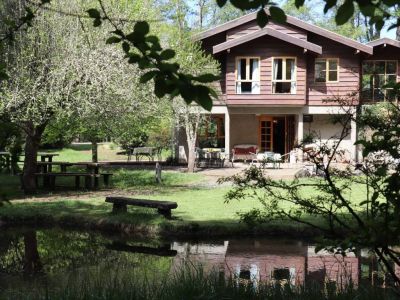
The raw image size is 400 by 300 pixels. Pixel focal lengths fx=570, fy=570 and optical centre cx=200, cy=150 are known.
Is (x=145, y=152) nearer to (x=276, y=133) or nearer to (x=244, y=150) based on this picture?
(x=244, y=150)

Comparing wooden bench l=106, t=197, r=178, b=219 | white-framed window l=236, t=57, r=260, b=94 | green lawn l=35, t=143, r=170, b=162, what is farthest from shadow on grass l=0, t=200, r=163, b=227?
green lawn l=35, t=143, r=170, b=162

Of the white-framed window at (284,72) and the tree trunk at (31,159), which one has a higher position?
the white-framed window at (284,72)

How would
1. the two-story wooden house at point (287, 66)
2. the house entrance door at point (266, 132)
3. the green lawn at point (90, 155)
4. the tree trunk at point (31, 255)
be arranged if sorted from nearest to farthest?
the tree trunk at point (31, 255) → the two-story wooden house at point (287, 66) → the house entrance door at point (266, 132) → the green lawn at point (90, 155)

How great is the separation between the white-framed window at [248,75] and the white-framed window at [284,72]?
78 cm

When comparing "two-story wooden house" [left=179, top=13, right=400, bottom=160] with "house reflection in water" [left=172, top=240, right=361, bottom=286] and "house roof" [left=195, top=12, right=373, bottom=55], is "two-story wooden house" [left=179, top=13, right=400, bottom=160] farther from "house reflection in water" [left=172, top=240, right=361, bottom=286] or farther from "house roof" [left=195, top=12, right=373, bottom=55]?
"house reflection in water" [left=172, top=240, right=361, bottom=286]

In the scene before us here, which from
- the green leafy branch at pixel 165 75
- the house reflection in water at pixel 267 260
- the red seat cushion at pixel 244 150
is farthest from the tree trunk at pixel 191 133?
the green leafy branch at pixel 165 75

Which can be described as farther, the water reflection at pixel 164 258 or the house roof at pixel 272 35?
the house roof at pixel 272 35

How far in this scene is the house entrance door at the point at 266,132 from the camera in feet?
98.0

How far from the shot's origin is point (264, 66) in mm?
27000

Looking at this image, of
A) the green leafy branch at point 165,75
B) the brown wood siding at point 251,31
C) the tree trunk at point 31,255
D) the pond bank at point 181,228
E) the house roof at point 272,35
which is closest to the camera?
the green leafy branch at point 165,75

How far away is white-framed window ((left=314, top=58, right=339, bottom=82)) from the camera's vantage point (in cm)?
2795

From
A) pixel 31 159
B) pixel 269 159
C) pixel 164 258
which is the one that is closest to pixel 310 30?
pixel 31 159

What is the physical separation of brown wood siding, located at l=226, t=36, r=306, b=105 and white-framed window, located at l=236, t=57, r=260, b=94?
21 centimetres

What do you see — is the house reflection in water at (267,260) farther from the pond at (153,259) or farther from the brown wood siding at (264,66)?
the brown wood siding at (264,66)
